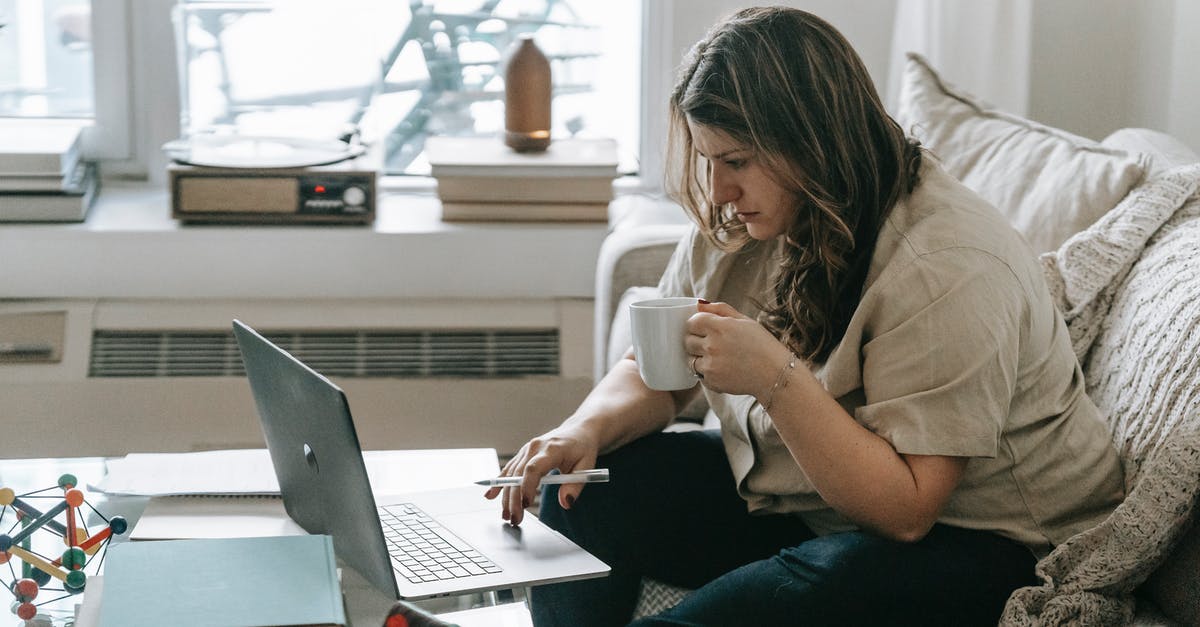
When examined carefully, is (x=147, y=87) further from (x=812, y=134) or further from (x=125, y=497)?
(x=812, y=134)

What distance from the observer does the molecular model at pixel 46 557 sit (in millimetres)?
1114

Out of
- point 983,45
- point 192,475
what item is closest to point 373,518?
point 192,475

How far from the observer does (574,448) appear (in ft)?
4.42

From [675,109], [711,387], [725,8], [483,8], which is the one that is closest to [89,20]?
[483,8]

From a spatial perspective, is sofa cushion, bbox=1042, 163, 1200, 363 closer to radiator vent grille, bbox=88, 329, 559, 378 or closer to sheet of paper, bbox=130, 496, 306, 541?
sheet of paper, bbox=130, 496, 306, 541

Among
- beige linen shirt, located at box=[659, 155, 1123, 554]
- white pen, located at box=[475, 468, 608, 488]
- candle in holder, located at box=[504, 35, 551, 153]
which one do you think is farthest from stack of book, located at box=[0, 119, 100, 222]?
beige linen shirt, located at box=[659, 155, 1123, 554]

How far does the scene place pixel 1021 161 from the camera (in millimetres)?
1722

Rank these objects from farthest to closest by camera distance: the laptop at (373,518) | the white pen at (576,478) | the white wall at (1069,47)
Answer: the white wall at (1069,47) → the white pen at (576,478) → the laptop at (373,518)

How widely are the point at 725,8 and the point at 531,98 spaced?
16.8 inches

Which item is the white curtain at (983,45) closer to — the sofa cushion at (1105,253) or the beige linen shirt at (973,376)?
the sofa cushion at (1105,253)

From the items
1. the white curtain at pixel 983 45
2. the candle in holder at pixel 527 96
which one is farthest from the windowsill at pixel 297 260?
the white curtain at pixel 983 45

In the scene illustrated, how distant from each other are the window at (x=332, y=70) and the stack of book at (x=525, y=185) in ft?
0.80

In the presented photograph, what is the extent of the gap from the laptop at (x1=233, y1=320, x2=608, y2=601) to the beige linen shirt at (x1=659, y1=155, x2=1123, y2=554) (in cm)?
32

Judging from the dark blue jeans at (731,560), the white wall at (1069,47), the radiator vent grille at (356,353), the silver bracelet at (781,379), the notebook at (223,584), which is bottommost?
the radiator vent grille at (356,353)
